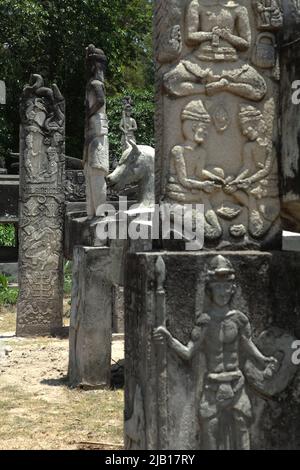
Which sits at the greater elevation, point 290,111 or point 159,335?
point 290,111

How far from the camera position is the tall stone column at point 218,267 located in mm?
2949

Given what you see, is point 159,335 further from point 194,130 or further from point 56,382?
point 56,382

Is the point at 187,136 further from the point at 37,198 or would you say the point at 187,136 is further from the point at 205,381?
the point at 37,198

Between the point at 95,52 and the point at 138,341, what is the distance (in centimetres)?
619

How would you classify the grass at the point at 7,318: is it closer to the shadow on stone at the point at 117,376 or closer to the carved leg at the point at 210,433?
the shadow on stone at the point at 117,376

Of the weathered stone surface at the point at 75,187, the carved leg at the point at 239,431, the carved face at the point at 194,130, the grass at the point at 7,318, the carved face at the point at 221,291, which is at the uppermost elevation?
the weathered stone surface at the point at 75,187

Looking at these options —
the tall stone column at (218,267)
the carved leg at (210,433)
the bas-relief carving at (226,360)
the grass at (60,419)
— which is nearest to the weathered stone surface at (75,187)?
the grass at (60,419)

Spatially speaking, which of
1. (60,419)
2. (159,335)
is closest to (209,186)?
(159,335)

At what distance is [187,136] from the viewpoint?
10.2 ft

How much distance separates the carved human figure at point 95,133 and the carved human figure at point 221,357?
5550 mm

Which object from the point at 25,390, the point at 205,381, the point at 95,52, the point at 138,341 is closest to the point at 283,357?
the point at 205,381

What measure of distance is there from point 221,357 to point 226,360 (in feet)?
0.10

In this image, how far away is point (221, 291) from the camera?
2965 millimetres

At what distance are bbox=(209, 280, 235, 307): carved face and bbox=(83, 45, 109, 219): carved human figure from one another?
556 cm
